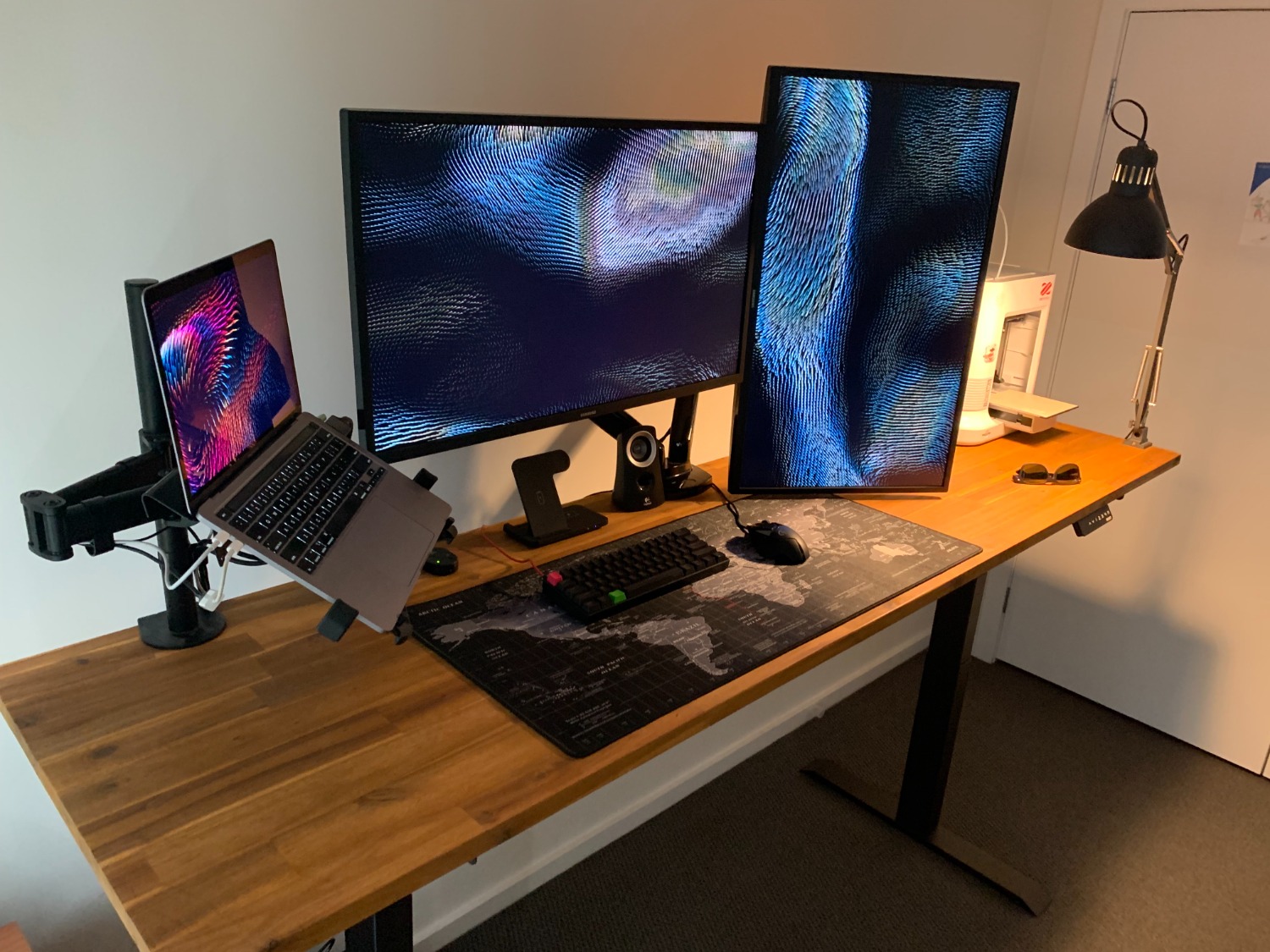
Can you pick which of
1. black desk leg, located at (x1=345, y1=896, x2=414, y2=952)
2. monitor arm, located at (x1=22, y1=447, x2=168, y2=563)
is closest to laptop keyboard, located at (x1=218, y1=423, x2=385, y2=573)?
monitor arm, located at (x1=22, y1=447, x2=168, y2=563)

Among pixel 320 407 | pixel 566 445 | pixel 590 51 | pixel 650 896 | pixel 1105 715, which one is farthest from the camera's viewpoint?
pixel 1105 715

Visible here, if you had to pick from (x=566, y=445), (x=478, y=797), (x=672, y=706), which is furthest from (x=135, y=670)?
(x=566, y=445)

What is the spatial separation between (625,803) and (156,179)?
1.54m

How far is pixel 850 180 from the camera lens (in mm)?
1621

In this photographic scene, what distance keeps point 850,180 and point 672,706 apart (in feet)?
3.08

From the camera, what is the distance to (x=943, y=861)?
217 cm

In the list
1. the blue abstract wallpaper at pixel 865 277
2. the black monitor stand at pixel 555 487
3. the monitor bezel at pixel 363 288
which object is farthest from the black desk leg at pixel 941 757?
the monitor bezel at pixel 363 288

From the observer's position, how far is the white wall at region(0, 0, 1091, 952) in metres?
1.14

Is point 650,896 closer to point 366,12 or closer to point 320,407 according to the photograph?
point 320,407

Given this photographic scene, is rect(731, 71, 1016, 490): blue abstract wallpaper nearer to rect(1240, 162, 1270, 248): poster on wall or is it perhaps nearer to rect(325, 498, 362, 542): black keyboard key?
rect(325, 498, 362, 542): black keyboard key

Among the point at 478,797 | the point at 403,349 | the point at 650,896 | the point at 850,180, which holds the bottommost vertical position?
the point at 650,896

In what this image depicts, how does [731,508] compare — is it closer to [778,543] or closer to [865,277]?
[778,543]

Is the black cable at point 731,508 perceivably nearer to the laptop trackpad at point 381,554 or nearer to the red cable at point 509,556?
the red cable at point 509,556

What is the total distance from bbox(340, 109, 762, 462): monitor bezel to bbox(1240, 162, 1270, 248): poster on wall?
1466 millimetres
